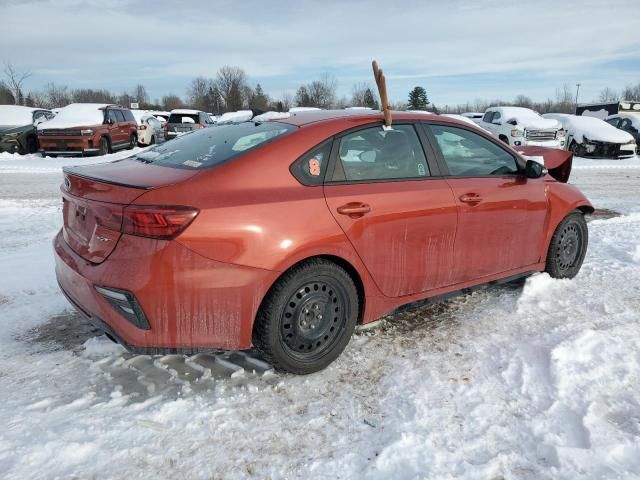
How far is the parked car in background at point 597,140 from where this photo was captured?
55.6 ft

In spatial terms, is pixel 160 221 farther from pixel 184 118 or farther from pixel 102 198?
pixel 184 118

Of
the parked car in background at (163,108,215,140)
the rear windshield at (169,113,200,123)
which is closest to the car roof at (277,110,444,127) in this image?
the parked car in background at (163,108,215,140)

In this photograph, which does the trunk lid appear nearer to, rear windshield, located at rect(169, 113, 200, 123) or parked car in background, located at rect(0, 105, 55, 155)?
parked car in background, located at rect(0, 105, 55, 155)

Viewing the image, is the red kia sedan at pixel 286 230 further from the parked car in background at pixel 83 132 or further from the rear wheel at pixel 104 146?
the rear wheel at pixel 104 146

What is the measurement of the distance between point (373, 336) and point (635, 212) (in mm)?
6207

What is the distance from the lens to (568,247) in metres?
4.63

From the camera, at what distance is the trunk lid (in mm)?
2697

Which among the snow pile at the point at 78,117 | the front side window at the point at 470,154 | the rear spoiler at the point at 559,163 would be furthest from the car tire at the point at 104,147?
the front side window at the point at 470,154

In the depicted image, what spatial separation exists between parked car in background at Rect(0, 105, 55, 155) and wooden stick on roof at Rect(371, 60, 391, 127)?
15723 millimetres

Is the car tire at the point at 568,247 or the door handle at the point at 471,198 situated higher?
the door handle at the point at 471,198

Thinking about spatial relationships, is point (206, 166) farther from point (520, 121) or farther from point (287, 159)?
A: point (520, 121)

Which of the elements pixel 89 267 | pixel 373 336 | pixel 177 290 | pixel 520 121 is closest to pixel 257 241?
pixel 177 290

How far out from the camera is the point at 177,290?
8.68 feet

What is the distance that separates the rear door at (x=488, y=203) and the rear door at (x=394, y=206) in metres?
0.14
